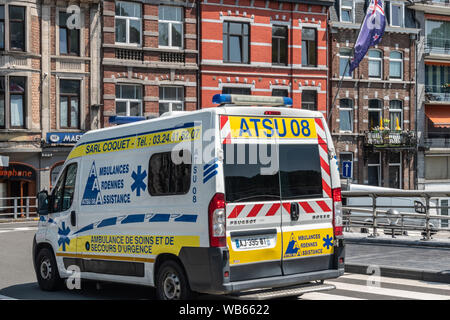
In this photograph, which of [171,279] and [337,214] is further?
[337,214]

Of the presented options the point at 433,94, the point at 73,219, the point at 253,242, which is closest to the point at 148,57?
the point at 433,94

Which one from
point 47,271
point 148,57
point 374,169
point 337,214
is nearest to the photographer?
point 337,214

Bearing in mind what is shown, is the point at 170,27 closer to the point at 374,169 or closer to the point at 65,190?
the point at 374,169

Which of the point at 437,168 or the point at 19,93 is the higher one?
the point at 19,93

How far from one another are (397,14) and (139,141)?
3368cm

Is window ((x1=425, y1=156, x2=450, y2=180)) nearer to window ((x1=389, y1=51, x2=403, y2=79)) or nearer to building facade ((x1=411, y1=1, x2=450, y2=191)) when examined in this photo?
building facade ((x1=411, y1=1, x2=450, y2=191))

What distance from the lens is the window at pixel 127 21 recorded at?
32.7 metres

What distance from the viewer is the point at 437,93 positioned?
138 ft

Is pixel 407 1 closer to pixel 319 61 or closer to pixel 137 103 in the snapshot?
pixel 319 61

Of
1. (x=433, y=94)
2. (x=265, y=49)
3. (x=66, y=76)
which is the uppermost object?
(x=265, y=49)

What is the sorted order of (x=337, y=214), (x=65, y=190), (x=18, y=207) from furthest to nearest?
(x=18, y=207) < (x=65, y=190) < (x=337, y=214)

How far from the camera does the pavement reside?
36.7 ft
